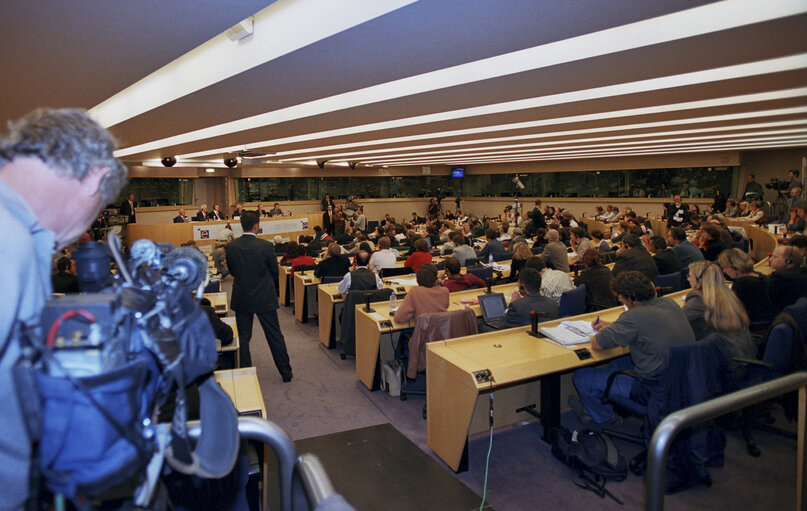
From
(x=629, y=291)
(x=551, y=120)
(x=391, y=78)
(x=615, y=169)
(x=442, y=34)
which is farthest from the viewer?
(x=615, y=169)

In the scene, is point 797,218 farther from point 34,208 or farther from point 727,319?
point 34,208

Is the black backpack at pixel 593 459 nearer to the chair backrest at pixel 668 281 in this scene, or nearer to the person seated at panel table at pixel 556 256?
the chair backrest at pixel 668 281

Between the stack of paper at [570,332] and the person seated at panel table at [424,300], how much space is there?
3.50 ft

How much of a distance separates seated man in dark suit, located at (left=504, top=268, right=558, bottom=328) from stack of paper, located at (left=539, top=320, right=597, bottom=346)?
248 mm

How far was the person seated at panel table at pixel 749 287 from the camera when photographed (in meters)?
4.71

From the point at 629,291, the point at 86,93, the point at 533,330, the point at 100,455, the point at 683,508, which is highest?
the point at 86,93

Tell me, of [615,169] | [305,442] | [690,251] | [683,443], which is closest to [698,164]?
[615,169]

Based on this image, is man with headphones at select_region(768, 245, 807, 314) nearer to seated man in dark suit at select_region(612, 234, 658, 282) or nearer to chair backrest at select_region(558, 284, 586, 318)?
seated man in dark suit at select_region(612, 234, 658, 282)

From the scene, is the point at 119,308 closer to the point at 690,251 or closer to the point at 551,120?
the point at 551,120

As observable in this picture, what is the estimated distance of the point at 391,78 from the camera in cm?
412

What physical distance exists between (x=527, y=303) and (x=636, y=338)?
3.59 feet

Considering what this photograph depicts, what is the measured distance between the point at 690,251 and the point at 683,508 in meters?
5.18

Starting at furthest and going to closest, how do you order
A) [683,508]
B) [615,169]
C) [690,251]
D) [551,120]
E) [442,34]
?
[615,169] < [690,251] < [551,120] < [683,508] < [442,34]

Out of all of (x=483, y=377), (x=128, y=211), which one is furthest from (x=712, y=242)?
(x=128, y=211)
